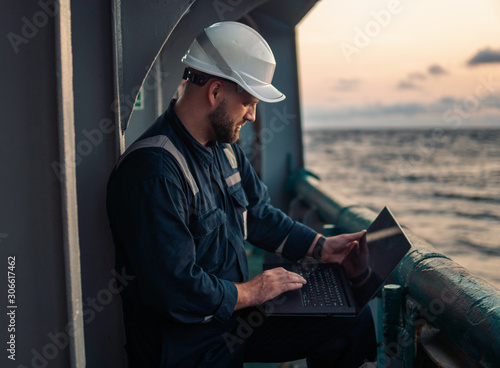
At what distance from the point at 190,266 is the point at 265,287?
0.38 meters

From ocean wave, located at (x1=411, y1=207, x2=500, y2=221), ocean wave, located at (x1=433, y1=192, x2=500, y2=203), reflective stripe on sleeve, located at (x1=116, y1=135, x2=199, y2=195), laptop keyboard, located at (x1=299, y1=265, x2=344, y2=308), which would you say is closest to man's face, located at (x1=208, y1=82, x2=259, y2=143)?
reflective stripe on sleeve, located at (x1=116, y1=135, x2=199, y2=195)

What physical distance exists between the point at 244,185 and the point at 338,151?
1983 inches

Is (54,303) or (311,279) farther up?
(54,303)

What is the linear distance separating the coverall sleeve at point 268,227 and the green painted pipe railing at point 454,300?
0.57 m

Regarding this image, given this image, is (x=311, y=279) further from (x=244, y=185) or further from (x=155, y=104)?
(x=155, y=104)

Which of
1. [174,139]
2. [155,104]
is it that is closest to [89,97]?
[174,139]

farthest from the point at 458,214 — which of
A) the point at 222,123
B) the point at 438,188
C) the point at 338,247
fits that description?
the point at 222,123

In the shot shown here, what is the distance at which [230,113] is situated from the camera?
7.64 ft

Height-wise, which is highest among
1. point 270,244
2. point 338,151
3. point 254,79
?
point 254,79

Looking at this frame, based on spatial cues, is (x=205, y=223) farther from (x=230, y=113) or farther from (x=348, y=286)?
(x=348, y=286)

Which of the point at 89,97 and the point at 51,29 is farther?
the point at 89,97

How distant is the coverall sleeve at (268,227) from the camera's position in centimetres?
280

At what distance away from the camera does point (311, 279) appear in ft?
8.09

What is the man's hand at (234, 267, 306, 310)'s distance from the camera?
2154 mm
